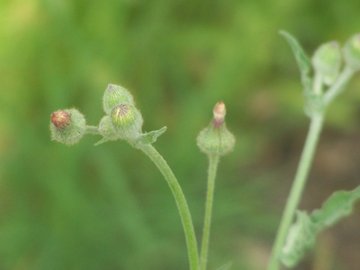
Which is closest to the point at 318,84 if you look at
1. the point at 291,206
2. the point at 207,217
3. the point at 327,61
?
the point at 327,61

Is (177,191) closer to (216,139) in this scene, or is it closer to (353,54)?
(216,139)

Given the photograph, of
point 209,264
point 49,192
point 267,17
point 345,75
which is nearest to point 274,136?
point 267,17

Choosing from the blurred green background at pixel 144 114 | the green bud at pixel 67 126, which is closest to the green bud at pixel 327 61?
the green bud at pixel 67 126

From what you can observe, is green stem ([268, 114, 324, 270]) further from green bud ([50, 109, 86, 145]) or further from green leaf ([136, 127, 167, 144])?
green bud ([50, 109, 86, 145])

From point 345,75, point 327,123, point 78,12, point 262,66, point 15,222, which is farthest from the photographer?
point 327,123

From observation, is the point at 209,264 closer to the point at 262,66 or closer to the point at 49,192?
the point at 49,192

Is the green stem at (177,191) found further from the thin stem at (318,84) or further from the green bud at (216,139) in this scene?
the thin stem at (318,84)

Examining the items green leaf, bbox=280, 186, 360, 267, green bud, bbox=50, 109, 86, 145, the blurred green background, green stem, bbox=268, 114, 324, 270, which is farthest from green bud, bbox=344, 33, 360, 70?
the blurred green background
